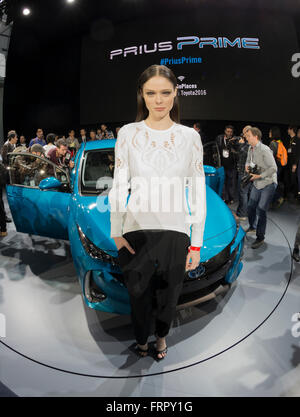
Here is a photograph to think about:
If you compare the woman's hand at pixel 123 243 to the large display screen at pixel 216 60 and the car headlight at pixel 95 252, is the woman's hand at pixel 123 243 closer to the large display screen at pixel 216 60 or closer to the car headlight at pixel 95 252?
the car headlight at pixel 95 252

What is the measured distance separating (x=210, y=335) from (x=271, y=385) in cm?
52

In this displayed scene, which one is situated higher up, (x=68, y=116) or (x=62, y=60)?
(x=62, y=60)

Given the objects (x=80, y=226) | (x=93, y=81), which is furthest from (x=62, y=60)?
(x=80, y=226)

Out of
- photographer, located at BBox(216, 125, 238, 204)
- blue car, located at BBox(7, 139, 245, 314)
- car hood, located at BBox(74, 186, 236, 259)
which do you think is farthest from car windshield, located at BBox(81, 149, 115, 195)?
photographer, located at BBox(216, 125, 238, 204)

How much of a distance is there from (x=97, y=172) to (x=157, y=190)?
5.52ft

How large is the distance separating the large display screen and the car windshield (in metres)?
6.82

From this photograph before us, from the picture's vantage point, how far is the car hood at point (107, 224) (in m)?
2.07

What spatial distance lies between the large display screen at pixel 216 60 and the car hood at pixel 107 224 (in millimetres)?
7275

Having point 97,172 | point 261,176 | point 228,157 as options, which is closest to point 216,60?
point 228,157

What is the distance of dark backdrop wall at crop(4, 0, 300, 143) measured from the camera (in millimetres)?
8375

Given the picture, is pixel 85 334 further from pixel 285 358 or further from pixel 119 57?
pixel 119 57

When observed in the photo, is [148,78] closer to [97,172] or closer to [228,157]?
[97,172]

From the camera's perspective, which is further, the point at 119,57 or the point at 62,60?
the point at 62,60

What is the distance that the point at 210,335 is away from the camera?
2.16m
